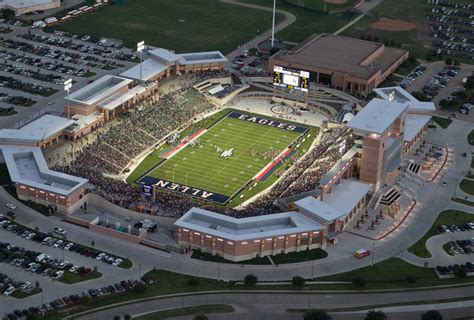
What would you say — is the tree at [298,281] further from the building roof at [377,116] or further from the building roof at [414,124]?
the building roof at [414,124]

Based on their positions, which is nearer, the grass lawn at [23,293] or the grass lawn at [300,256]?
the grass lawn at [23,293]

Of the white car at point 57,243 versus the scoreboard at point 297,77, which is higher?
the scoreboard at point 297,77

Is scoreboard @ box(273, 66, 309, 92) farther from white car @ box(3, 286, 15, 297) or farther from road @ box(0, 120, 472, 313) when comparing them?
white car @ box(3, 286, 15, 297)

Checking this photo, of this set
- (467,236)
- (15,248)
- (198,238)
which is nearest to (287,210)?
(198,238)

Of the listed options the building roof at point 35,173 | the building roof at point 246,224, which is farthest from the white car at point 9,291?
the building roof at point 246,224

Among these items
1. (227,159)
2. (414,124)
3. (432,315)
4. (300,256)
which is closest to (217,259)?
(300,256)

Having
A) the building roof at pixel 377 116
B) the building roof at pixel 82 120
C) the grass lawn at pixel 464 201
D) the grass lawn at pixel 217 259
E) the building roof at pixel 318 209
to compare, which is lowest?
the grass lawn at pixel 464 201
